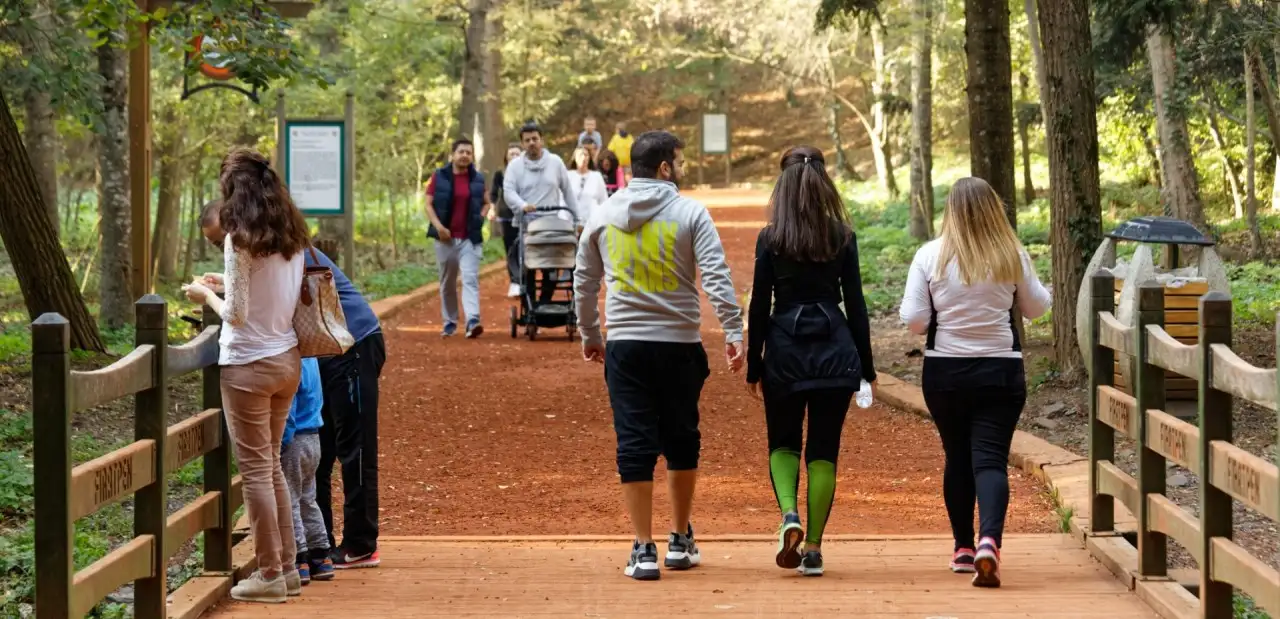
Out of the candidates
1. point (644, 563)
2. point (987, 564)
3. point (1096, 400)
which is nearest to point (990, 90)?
point (1096, 400)

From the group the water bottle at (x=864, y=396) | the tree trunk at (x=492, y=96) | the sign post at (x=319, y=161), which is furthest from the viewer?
the tree trunk at (x=492, y=96)

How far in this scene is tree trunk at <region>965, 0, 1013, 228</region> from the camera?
41.9 feet

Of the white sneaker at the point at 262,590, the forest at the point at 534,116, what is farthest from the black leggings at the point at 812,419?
the forest at the point at 534,116

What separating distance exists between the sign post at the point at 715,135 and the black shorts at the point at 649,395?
1800 inches

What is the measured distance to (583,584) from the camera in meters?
6.28

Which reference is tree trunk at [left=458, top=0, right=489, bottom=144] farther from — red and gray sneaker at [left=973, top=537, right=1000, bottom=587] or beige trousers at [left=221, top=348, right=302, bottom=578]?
red and gray sneaker at [left=973, top=537, right=1000, bottom=587]

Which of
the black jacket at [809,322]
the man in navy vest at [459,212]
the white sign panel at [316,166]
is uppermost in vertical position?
the white sign panel at [316,166]

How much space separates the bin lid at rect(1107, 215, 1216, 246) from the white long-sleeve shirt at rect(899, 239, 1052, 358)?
3.22 metres

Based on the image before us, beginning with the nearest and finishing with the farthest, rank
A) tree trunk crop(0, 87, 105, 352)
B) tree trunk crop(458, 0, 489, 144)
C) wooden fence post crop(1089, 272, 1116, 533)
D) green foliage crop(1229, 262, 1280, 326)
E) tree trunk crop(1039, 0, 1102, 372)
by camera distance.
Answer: wooden fence post crop(1089, 272, 1116, 533) < tree trunk crop(1039, 0, 1102, 372) < tree trunk crop(0, 87, 105, 352) < green foliage crop(1229, 262, 1280, 326) < tree trunk crop(458, 0, 489, 144)

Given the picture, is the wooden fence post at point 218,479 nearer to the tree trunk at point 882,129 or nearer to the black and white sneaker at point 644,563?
the black and white sneaker at point 644,563

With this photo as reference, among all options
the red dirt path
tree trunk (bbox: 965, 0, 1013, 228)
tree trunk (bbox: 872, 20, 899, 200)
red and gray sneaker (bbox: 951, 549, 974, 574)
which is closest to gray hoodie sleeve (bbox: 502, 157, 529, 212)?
the red dirt path

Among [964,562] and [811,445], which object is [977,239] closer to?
[811,445]

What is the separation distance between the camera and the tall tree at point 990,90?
12.8 m

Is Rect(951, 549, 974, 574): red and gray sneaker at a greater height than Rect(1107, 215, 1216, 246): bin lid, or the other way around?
Rect(1107, 215, 1216, 246): bin lid
